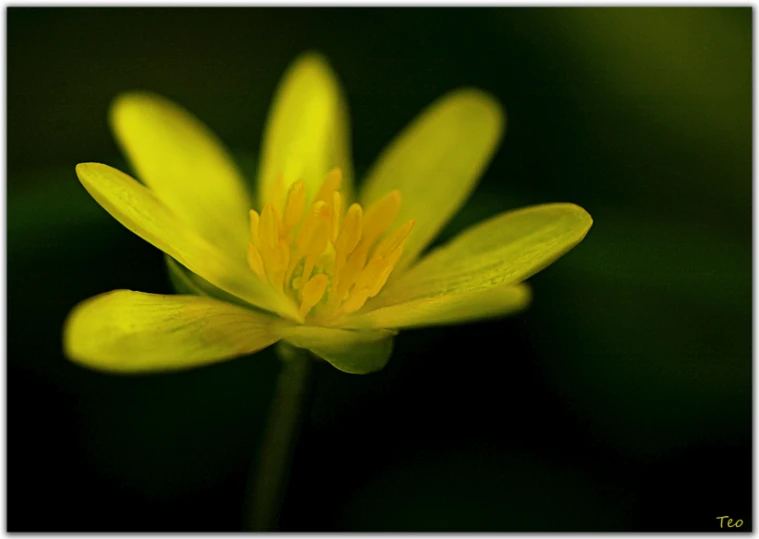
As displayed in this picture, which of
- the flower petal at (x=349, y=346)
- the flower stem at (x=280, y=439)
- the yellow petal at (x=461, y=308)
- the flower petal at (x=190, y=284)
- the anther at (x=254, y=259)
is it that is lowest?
the flower stem at (x=280, y=439)

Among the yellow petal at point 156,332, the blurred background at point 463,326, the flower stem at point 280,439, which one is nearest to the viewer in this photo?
the yellow petal at point 156,332

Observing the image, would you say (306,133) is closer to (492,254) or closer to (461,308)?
(492,254)

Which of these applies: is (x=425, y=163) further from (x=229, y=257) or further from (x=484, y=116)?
(x=229, y=257)

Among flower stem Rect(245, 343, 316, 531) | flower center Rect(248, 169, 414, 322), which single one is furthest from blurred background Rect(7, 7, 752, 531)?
flower center Rect(248, 169, 414, 322)

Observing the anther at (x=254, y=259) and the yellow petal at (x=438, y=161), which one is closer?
the anther at (x=254, y=259)

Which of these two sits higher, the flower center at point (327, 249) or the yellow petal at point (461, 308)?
the flower center at point (327, 249)

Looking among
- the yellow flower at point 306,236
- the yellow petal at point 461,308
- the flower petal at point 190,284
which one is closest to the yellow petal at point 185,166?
the yellow flower at point 306,236

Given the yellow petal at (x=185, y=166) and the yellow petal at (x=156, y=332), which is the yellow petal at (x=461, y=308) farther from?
the yellow petal at (x=185, y=166)
